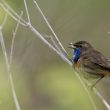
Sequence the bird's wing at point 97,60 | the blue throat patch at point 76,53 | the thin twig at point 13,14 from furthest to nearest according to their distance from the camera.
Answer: the blue throat patch at point 76,53
the bird's wing at point 97,60
the thin twig at point 13,14

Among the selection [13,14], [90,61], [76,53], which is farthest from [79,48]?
[13,14]

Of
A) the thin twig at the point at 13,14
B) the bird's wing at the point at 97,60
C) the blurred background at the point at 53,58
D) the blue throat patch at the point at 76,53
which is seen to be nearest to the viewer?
the thin twig at the point at 13,14

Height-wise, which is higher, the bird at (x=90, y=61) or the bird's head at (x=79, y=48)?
the bird's head at (x=79, y=48)

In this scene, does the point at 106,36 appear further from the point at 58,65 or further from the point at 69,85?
the point at 69,85

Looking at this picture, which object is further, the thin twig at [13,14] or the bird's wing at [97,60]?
the bird's wing at [97,60]

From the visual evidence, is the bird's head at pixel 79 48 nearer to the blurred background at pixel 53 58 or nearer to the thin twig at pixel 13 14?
the thin twig at pixel 13 14

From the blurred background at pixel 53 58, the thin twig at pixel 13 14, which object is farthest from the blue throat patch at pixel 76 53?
the blurred background at pixel 53 58

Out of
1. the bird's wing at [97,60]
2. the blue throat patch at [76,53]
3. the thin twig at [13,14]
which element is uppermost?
the thin twig at [13,14]
